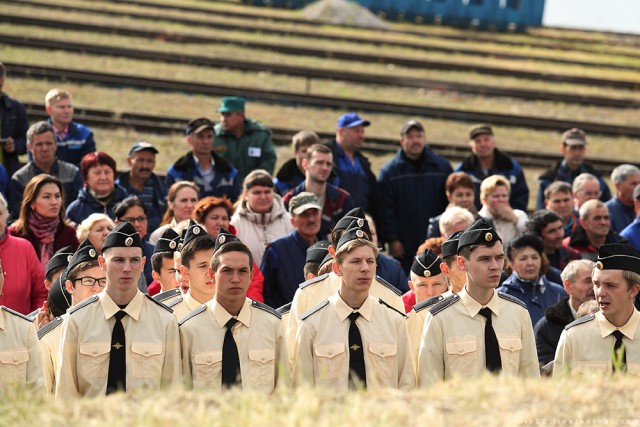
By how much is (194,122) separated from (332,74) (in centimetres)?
1228

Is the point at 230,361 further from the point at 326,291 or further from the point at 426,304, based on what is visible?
the point at 426,304

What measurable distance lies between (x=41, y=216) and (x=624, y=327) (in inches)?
225

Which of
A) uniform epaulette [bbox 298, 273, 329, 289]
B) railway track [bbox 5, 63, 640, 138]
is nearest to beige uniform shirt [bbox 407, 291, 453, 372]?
uniform epaulette [bbox 298, 273, 329, 289]

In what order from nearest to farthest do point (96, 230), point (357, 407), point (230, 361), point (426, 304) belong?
1. point (357, 407)
2. point (230, 361)
3. point (426, 304)
4. point (96, 230)

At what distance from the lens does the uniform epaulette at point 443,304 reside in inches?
323

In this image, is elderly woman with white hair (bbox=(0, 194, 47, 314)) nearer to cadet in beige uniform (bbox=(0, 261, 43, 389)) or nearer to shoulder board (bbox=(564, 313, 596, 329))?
cadet in beige uniform (bbox=(0, 261, 43, 389))

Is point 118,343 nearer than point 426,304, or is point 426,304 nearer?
point 118,343

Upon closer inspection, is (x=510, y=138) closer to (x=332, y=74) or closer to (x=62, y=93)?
(x=332, y=74)

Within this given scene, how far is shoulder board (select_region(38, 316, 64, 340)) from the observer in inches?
321

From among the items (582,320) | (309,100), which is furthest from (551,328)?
(309,100)

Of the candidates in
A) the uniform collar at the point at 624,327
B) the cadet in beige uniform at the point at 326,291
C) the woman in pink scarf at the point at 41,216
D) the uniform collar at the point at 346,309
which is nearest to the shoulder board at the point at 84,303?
the cadet in beige uniform at the point at 326,291

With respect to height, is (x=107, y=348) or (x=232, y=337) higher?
(x=232, y=337)

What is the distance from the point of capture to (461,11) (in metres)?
39.6

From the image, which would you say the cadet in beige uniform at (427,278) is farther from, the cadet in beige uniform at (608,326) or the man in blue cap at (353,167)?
the man in blue cap at (353,167)
